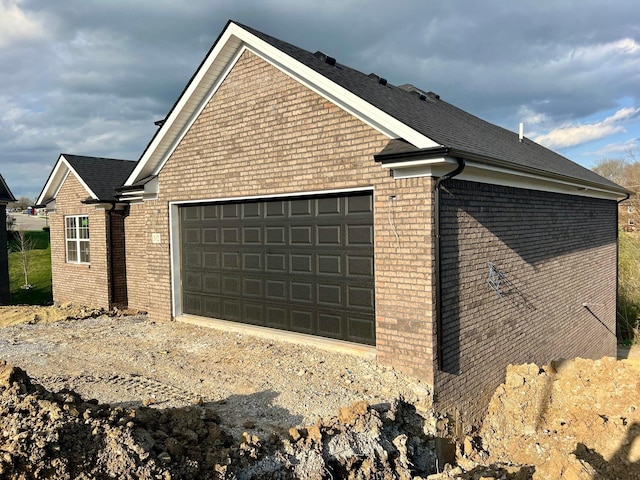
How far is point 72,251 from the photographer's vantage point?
1585 cm

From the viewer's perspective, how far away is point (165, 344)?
28.9 ft

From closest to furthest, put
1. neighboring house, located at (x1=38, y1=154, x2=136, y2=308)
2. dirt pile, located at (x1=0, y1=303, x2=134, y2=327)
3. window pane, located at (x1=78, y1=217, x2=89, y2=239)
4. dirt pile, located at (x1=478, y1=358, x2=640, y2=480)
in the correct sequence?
dirt pile, located at (x1=478, y1=358, x2=640, y2=480), dirt pile, located at (x1=0, y1=303, x2=134, y2=327), neighboring house, located at (x1=38, y1=154, x2=136, y2=308), window pane, located at (x1=78, y1=217, x2=89, y2=239)

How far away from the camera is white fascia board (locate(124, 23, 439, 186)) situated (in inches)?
273

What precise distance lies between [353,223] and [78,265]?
11.5m

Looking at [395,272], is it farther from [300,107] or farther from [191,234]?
[191,234]

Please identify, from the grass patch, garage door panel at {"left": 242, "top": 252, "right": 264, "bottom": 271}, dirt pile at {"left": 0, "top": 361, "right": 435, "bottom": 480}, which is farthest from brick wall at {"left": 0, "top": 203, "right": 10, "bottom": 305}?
dirt pile at {"left": 0, "top": 361, "right": 435, "bottom": 480}

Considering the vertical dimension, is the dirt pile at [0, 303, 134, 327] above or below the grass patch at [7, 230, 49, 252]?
below

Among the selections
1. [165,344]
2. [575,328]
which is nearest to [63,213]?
[165,344]

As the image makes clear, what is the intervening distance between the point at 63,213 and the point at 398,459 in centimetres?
1475

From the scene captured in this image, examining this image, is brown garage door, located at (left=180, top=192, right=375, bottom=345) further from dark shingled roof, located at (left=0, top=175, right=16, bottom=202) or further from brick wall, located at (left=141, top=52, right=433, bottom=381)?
dark shingled roof, located at (left=0, top=175, right=16, bottom=202)

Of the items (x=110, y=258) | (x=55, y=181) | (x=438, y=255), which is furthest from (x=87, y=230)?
(x=438, y=255)

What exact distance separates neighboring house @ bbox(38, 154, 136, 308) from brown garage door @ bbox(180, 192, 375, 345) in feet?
15.6

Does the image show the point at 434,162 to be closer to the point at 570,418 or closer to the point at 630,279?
the point at 570,418

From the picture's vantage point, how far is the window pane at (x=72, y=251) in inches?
618
